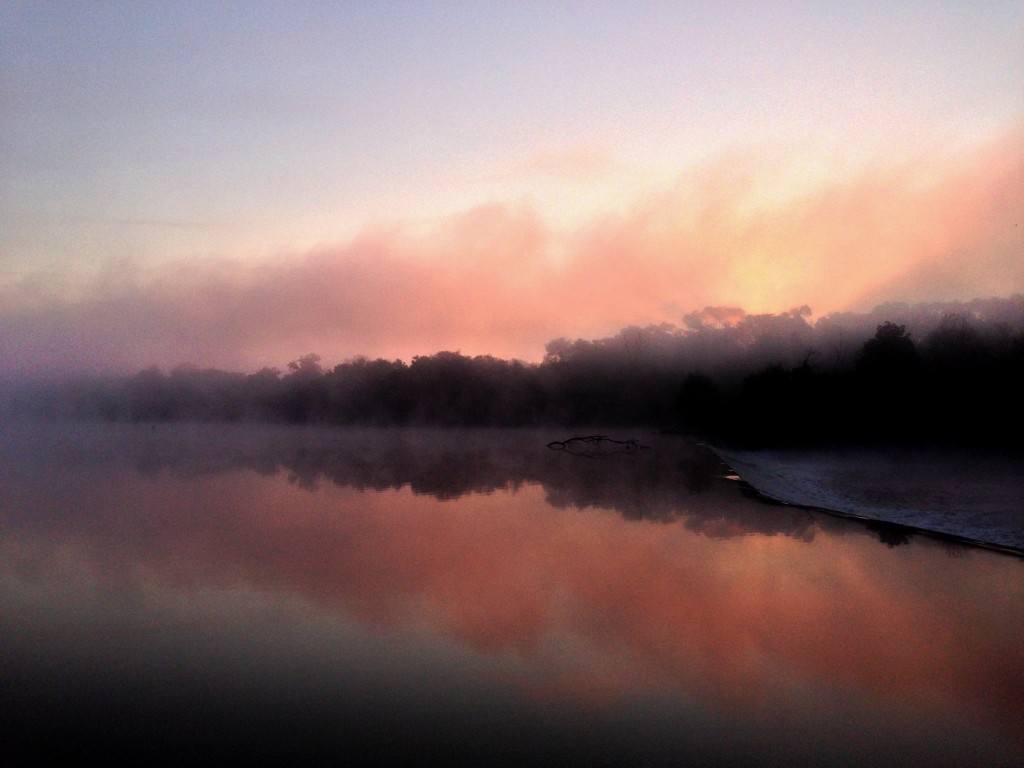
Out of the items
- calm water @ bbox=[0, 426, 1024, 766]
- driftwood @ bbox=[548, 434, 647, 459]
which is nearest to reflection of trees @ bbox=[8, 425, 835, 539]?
calm water @ bbox=[0, 426, 1024, 766]

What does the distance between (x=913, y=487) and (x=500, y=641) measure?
28619mm

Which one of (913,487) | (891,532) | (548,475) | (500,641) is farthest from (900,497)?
(500,641)

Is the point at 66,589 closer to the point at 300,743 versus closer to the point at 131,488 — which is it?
the point at 300,743

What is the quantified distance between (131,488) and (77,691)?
74.5ft

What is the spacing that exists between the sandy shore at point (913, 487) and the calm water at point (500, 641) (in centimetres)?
241

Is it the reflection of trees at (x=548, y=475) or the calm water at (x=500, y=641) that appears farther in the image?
the reflection of trees at (x=548, y=475)

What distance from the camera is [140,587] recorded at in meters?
12.9

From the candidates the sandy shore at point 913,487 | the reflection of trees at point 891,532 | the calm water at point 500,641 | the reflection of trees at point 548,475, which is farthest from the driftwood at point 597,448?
the calm water at point 500,641

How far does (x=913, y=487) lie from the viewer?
31.3 meters

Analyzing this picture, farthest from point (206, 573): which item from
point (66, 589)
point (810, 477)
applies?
point (810, 477)

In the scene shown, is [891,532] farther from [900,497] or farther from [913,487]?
Answer: [913,487]

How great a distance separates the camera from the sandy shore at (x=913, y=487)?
69.8 ft

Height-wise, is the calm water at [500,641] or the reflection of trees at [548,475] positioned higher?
the calm water at [500,641]

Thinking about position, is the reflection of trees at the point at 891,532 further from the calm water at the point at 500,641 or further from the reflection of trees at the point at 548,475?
the reflection of trees at the point at 548,475
